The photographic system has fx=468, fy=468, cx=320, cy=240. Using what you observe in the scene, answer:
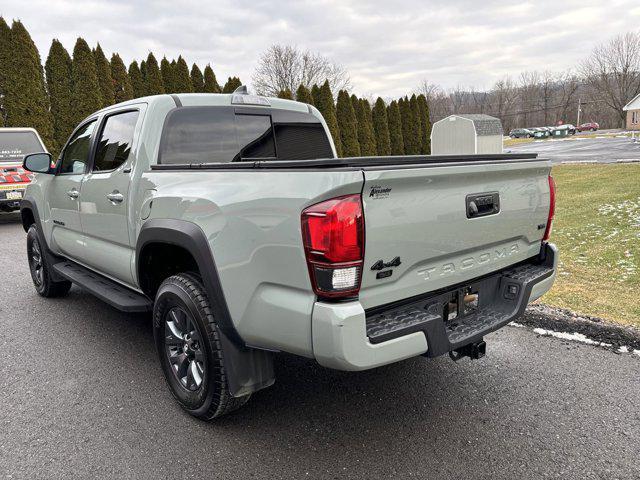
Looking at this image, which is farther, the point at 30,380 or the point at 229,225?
the point at 30,380

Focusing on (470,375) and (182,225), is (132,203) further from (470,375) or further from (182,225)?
(470,375)

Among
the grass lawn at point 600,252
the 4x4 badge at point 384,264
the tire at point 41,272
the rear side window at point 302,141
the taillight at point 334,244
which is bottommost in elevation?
the grass lawn at point 600,252

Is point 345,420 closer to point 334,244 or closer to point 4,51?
point 334,244

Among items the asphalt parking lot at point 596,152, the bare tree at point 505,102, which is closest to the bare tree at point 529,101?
the bare tree at point 505,102

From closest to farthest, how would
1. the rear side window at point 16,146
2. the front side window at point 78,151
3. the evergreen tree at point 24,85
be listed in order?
the front side window at point 78,151 < the rear side window at point 16,146 < the evergreen tree at point 24,85

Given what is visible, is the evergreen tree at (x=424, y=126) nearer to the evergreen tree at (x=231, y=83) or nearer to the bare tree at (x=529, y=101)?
the evergreen tree at (x=231, y=83)

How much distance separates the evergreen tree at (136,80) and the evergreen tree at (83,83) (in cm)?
217

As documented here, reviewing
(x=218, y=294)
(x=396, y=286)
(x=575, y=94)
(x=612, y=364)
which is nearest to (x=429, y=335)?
(x=396, y=286)

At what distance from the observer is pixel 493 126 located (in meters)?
26.2

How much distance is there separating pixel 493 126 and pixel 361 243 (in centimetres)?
2679

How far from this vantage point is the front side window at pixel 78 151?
412cm

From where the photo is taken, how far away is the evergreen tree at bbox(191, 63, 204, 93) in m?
22.2

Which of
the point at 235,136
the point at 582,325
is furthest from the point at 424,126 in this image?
the point at 235,136

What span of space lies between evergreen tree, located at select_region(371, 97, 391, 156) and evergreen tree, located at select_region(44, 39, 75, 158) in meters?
15.6
